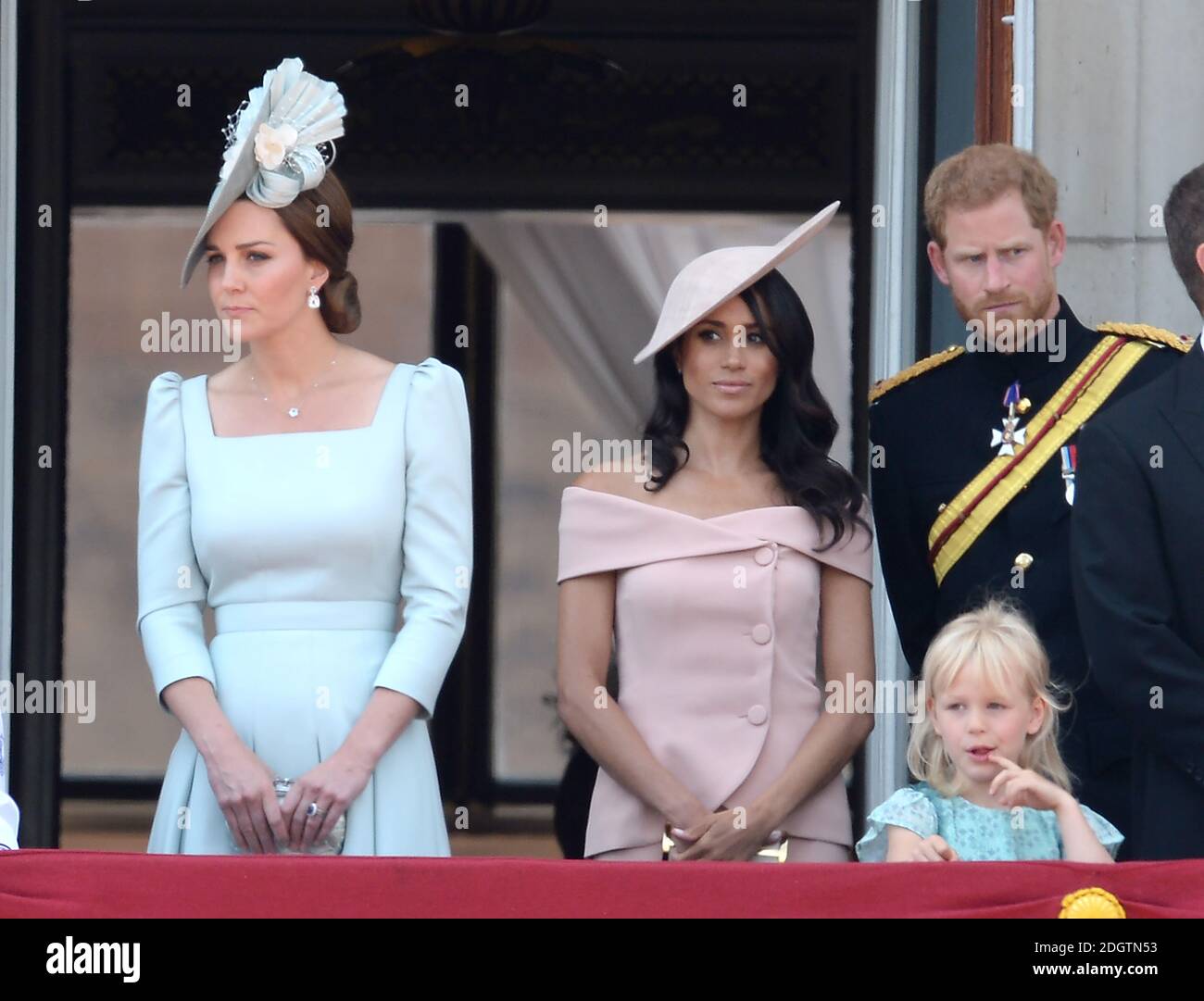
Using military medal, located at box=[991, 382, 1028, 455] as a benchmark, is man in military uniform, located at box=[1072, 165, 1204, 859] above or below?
below

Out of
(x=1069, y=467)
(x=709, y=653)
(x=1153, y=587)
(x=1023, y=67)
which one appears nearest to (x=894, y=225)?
(x=1023, y=67)

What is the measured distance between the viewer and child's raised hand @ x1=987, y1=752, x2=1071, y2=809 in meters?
3.15

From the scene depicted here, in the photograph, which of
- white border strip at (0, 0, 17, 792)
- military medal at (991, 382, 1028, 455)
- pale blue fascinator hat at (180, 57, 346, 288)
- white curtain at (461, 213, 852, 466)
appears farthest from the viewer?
white curtain at (461, 213, 852, 466)

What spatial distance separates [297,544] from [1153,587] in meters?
1.18

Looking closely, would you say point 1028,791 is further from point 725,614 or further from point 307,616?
point 307,616

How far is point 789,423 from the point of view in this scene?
146 inches

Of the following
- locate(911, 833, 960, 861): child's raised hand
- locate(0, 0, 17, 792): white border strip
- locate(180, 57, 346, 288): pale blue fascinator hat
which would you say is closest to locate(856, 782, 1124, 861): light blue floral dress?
locate(911, 833, 960, 861): child's raised hand

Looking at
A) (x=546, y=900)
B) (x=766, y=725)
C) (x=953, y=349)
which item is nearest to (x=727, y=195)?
(x=953, y=349)

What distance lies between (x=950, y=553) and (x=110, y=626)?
707cm

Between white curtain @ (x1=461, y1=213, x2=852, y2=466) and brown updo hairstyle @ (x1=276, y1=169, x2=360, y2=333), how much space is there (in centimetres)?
294

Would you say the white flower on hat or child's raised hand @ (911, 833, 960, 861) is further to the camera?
the white flower on hat

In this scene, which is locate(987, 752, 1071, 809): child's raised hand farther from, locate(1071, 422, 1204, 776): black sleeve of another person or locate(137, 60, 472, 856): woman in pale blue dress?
locate(137, 60, 472, 856): woman in pale blue dress

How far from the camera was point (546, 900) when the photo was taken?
2824mm

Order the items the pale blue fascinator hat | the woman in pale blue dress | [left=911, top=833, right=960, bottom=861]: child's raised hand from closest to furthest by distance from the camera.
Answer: [left=911, top=833, right=960, bottom=861]: child's raised hand
the woman in pale blue dress
the pale blue fascinator hat
